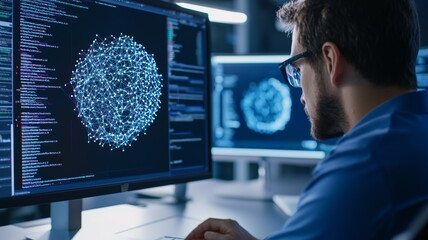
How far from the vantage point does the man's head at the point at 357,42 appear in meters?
0.85

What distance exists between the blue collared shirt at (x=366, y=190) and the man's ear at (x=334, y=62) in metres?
0.17

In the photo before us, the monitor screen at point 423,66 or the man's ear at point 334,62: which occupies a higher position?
the monitor screen at point 423,66

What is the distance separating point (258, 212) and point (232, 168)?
134 centimetres

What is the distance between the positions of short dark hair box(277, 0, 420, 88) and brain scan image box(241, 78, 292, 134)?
720mm

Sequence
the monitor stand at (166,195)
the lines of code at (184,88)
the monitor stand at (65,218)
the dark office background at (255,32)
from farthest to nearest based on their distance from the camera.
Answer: the dark office background at (255,32) < the monitor stand at (166,195) < the lines of code at (184,88) < the monitor stand at (65,218)

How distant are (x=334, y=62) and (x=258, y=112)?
0.78 metres

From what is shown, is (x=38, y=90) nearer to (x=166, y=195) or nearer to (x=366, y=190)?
(x=366, y=190)

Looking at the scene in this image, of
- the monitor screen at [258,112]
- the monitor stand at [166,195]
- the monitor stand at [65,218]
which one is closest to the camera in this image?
the monitor stand at [65,218]

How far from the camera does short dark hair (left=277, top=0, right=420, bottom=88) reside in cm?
85

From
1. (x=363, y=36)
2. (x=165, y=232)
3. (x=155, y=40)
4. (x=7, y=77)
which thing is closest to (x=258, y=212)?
(x=165, y=232)

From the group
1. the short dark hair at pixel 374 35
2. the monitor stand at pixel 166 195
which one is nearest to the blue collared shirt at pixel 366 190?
the short dark hair at pixel 374 35

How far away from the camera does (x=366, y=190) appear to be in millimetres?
678

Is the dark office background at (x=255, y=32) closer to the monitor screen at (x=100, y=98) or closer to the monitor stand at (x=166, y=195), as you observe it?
the monitor stand at (x=166, y=195)

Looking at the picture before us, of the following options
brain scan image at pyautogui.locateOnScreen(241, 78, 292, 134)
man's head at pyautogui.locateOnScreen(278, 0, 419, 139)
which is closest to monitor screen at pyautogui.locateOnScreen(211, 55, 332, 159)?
brain scan image at pyautogui.locateOnScreen(241, 78, 292, 134)
